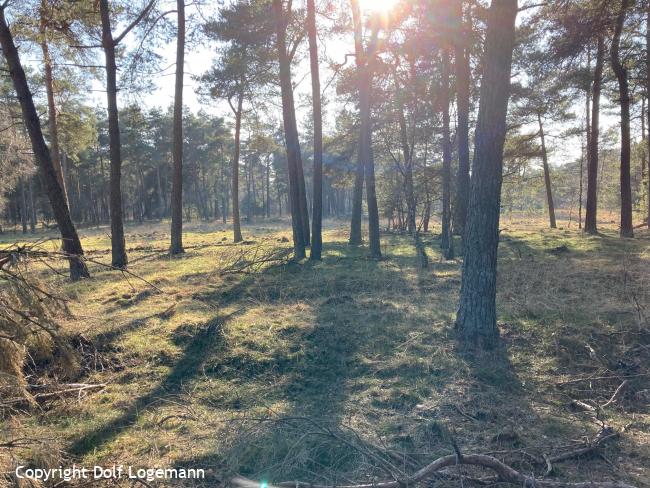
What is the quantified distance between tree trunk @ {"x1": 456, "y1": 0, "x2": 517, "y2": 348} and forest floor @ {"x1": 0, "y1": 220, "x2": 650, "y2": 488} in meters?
0.41

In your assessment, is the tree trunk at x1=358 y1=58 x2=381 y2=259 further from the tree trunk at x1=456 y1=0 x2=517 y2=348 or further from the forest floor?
the tree trunk at x1=456 y1=0 x2=517 y2=348

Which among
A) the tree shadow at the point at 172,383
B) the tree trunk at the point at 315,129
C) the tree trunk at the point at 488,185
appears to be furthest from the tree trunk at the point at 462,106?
the tree shadow at the point at 172,383

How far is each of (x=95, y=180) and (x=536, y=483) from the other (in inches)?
1994

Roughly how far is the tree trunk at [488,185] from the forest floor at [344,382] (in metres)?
0.41

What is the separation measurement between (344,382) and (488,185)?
310cm

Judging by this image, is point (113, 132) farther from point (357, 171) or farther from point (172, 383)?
point (172, 383)

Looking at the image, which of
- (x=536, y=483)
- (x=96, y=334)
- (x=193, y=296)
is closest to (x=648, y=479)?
(x=536, y=483)

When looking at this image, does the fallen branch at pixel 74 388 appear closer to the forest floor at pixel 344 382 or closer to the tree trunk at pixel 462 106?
the forest floor at pixel 344 382

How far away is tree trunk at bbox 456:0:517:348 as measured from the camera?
17.3 ft

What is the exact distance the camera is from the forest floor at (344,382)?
10.7ft

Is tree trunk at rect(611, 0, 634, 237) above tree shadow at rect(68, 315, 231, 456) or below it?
above

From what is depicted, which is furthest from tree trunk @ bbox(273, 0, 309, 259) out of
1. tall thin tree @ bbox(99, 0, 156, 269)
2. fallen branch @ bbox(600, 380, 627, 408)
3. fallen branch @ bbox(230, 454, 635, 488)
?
fallen branch @ bbox(230, 454, 635, 488)

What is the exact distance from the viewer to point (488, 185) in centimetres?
539

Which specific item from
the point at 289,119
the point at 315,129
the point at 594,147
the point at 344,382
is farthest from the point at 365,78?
the point at 594,147
